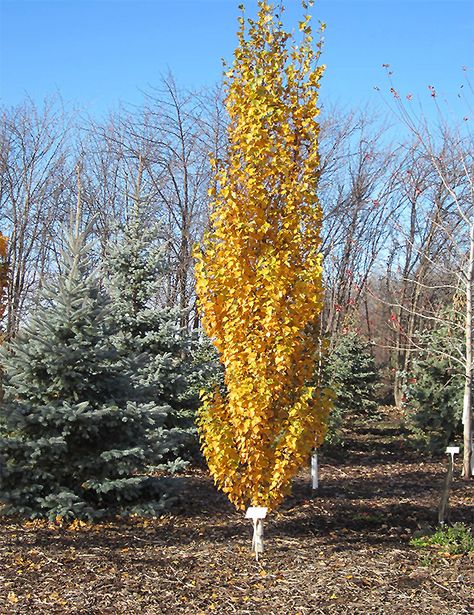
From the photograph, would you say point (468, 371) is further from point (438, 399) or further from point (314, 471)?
point (314, 471)

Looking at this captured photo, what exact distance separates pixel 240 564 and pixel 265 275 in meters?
2.40

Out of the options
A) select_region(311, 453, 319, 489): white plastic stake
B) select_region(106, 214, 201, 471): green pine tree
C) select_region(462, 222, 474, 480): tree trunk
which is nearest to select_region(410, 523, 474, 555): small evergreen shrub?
select_region(311, 453, 319, 489): white plastic stake

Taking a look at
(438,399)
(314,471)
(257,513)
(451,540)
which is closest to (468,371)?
(438,399)

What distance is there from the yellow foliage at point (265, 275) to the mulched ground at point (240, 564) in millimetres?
725

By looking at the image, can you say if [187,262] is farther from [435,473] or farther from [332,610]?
[332,610]

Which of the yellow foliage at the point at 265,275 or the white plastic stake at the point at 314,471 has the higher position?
the yellow foliage at the point at 265,275

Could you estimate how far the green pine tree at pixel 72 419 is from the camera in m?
6.63

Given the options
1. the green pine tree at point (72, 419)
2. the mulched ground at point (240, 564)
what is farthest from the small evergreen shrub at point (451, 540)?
the green pine tree at point (72, 419)

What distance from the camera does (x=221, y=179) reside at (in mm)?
5480

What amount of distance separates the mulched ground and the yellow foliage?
725 mm

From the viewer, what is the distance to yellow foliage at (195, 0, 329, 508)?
5.21 meters

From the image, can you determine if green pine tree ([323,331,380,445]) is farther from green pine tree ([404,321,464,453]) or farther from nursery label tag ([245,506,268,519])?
nursery label tag ([245,506,268,519])

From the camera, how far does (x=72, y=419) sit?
6.54 meters

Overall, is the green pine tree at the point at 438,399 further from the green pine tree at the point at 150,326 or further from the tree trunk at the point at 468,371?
the green pine tree at the point at 150,326
